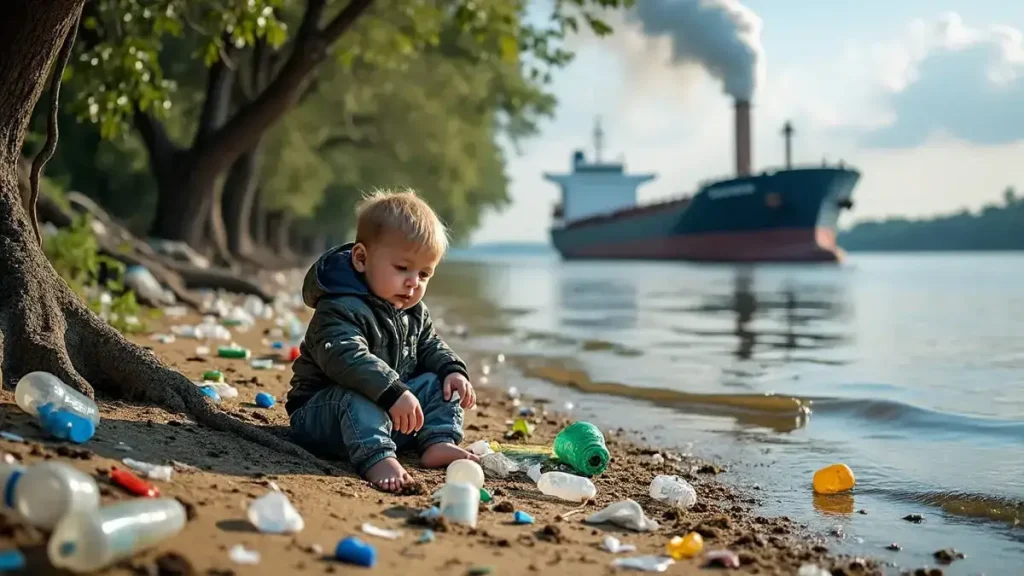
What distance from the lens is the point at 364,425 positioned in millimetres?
4125

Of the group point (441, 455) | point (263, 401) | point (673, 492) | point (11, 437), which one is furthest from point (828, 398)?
point (11, 437)

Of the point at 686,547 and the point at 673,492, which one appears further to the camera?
the point at 673,492

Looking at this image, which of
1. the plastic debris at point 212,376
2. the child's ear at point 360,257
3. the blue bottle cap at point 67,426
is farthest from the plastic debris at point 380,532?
the plastic debris at point 212,376

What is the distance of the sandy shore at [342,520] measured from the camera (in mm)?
2781

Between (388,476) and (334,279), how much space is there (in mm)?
903

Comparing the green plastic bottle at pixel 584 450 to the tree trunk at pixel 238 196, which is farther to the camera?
the tree trunk at pixel 238 196

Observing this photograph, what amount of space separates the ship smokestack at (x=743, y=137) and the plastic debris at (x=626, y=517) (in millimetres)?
47995

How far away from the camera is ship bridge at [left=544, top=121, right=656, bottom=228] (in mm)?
78312

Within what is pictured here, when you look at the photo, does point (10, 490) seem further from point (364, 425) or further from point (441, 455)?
point (441, 455)

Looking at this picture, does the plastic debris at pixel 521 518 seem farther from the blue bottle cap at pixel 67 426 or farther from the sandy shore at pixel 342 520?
the blue bottle cap at pixel 67 426

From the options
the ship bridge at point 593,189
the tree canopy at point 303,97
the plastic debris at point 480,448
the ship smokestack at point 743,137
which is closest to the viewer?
the plastic debris at point 480,448

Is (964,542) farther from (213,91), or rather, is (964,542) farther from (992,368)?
(213,91)

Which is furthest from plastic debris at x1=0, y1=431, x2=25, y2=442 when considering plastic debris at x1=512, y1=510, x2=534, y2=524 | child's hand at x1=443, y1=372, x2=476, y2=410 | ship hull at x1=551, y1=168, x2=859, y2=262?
ship hull at x1=551, y1=168, x2=859, y2=262

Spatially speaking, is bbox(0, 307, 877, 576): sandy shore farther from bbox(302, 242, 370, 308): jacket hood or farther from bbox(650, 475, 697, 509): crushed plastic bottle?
bbox(302, 242, 370, 308): jacket hood
